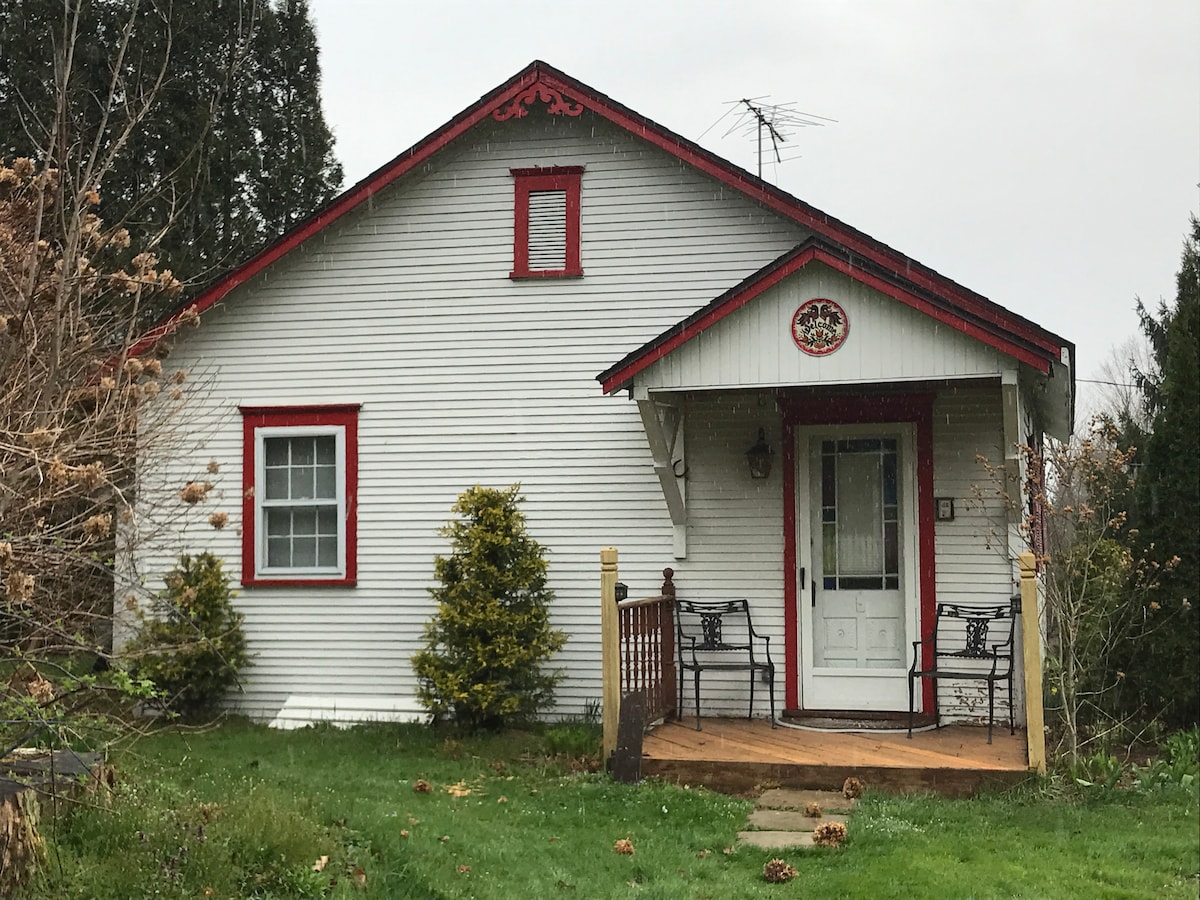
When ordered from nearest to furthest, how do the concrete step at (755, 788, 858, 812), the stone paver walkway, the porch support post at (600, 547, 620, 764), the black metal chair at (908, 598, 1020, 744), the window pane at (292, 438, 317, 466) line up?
the stone paver walkway < the concrete step at (755, 788, 858, 812) < the porch support post at (600, 547, 620, 764) < the black metal chair at (908, 598, 1020, 744) < the window pane at (292, 438, 317, 466)

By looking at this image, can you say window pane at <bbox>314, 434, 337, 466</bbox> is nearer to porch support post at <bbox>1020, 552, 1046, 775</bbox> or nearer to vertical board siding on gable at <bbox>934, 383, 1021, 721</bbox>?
vertical board siding on gable at <bbox>934, 383, 1021, 721</bbox>

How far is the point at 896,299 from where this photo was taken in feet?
29.7

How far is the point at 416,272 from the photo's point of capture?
39.2ft

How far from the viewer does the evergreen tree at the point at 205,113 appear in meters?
19.5

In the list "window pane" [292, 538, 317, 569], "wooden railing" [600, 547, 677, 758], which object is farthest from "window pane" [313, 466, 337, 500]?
"wooden railing" [600, 547, 677, 758]

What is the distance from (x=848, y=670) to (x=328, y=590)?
4.75 m

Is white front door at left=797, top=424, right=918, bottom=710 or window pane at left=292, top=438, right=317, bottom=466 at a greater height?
window pane at left=292, top=438, right=317, bottom=466

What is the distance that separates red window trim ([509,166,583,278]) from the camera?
1155 cm

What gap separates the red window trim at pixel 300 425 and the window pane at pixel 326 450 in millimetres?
181

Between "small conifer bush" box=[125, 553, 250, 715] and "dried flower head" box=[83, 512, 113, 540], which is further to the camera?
"small conifer bush" box=[125, 553, 250, 715]

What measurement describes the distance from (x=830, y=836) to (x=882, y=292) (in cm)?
385

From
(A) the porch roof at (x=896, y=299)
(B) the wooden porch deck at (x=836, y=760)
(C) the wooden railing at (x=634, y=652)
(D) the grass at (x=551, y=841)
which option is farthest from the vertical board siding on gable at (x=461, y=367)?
(D) the grass at (x=551, y=841)

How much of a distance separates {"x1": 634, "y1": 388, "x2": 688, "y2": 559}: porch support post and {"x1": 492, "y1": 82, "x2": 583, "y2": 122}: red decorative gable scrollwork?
8.98 feet

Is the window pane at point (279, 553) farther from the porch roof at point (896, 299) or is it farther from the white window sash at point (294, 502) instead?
the porch roof at point (896, 299)
